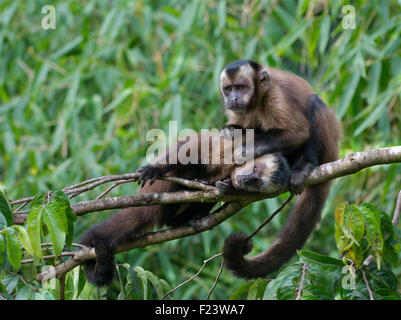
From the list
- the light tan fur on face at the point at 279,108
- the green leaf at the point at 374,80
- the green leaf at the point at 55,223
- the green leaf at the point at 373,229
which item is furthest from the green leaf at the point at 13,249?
the green leaf at the point at 374,80

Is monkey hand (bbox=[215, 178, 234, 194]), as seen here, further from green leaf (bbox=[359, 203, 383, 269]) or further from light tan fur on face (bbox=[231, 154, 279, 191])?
green leaf (bbox=[359, 203, 383, 269])

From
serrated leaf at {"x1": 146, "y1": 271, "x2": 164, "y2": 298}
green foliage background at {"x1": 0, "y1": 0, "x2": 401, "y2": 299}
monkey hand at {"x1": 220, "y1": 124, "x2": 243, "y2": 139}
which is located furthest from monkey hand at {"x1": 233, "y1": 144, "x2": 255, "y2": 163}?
green foliage background at {"x1": 0, "y1": 0, "x2": 401, "y2": 299}

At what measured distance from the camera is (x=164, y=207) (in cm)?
441

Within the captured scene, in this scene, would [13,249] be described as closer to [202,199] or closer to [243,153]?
[202,199]

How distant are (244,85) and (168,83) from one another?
281 centimetres

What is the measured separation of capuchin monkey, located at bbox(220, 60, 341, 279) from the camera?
14.1ft

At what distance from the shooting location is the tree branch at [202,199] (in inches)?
129

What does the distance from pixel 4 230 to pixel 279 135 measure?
2265 mm

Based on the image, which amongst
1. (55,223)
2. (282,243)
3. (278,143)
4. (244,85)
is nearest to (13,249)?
(55,223)

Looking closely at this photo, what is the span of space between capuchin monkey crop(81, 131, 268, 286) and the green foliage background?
2000 millimetres

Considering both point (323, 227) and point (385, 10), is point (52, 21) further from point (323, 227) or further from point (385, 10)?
point (323, 227)

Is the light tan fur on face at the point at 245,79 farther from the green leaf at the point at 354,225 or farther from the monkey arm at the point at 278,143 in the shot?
the green leaf at the point at 354,225

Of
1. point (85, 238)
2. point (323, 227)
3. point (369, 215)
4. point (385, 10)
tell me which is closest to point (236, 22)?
point (385, 10)

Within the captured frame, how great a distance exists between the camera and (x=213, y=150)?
4.30 m
